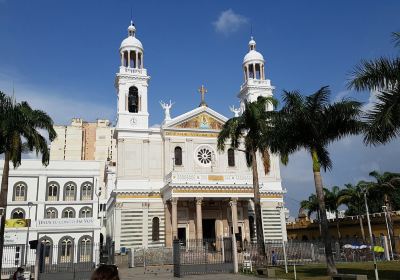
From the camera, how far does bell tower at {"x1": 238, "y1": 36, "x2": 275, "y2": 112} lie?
4812cm

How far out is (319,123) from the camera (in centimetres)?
2217

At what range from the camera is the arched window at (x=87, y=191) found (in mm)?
48094

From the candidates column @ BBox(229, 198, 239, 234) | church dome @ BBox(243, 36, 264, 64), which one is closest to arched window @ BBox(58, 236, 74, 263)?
column @ BBox(229, 198, 239, 234)

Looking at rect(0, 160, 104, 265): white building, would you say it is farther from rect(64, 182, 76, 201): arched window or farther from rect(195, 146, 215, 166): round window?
rect(195, 146, 215, 166): round window

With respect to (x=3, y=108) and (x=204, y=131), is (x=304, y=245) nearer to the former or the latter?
(x=204, y=131)

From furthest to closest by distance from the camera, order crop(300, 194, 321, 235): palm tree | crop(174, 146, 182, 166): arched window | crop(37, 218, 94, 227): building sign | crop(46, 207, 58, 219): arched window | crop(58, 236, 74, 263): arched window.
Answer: crop(300, 194, 321, 235): palm tree, crop(46, 207, 58, 219): arched window, crop(174, 146, 182, 166): arched window, crop(37, 218, 94, 227): building sign, crop(58, 236, 74, 263): arched window

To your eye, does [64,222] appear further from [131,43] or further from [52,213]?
[131,43]

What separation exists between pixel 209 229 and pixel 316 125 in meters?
24.0

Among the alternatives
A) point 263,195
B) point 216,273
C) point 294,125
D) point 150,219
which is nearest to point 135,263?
point 150,219

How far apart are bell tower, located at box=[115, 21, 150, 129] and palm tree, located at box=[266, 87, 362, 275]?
75.0 feet

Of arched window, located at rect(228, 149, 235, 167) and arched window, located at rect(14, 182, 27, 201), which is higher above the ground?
arched window, located at rect(228, 149, 235, 167)

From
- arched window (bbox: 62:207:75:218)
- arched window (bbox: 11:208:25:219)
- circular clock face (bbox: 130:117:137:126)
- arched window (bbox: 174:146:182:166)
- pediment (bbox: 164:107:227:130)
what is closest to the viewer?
circular clock face (bbox: 130:117:137:126)

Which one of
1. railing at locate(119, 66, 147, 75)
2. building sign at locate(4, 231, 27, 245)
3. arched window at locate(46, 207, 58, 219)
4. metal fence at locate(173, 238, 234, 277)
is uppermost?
railing at locate(119, 66, 147, 75)

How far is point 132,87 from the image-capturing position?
44406 mm
